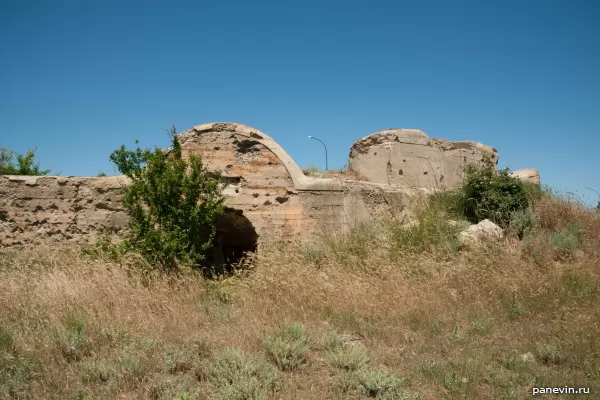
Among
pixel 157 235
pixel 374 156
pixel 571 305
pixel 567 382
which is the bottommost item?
pixel 567 382

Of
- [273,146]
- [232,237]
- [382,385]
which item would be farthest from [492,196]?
[382,385]

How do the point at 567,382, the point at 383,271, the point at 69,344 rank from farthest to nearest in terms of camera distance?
the point at 383,271 → the point at 69,344 → the point at 567,382

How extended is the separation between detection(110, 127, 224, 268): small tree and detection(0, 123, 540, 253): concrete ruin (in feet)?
3.95

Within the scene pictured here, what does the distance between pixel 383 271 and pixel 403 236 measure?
5.35 feet

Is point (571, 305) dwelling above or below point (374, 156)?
below

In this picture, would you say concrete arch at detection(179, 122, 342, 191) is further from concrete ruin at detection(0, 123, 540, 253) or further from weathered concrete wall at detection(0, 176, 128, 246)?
weathered concrete wall at detection(0, 176, 128, 246)

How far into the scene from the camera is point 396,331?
5.39 meters

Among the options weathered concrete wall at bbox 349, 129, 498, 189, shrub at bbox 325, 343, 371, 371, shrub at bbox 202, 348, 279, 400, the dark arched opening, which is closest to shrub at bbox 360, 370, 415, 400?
shrub at bbox 325, 343, 371, 371

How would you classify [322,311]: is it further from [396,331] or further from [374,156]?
[374,156]

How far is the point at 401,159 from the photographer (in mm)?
12750

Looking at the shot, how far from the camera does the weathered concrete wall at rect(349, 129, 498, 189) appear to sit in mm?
12680

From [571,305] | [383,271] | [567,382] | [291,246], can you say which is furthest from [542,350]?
[291,246]

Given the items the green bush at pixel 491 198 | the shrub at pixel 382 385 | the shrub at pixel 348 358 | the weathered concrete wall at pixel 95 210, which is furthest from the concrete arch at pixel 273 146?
the shrub at pixel 382 385

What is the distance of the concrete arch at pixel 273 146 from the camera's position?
8.79m
